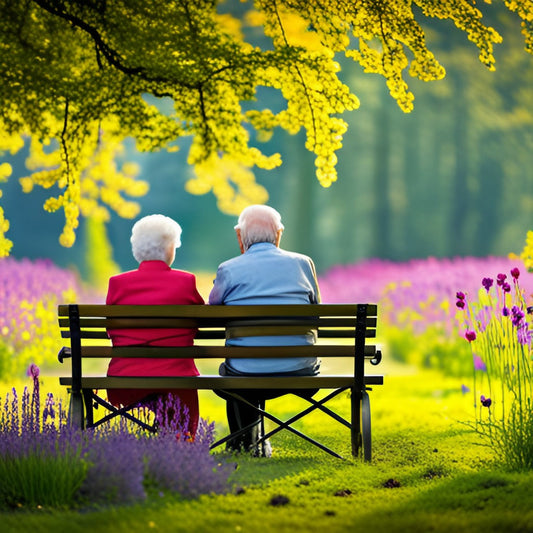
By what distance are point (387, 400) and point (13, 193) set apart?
37.6 ft

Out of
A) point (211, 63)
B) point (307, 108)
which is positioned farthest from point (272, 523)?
point (211, 63)

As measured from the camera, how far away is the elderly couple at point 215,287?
14.5 ft

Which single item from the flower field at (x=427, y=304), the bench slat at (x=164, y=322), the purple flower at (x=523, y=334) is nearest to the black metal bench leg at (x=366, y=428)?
the bench slat at (x=164, y=322)

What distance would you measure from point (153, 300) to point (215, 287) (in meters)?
0.34

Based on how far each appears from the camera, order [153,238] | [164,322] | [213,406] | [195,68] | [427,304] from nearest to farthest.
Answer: [164,322] → [153,238] → [195,68] → [213,406] → [427,304]

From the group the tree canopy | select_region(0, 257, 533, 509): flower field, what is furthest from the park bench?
the tree canopy

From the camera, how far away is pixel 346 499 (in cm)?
372

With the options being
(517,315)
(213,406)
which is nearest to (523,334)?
(517,315)

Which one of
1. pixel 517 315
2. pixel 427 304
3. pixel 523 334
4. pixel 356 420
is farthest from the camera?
pixel 427 304

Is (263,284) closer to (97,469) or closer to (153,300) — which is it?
(153,300)

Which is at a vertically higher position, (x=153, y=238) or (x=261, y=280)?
(x=153, y=238)

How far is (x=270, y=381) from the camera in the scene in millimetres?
4297

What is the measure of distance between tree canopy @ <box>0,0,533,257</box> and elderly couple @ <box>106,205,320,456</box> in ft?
5.06

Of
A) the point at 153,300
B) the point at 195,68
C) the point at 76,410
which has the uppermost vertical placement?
the point at 195,68
